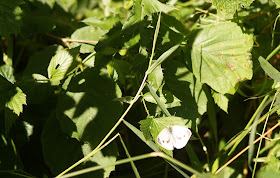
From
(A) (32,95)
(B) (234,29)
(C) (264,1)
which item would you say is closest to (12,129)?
(A) (32,95)

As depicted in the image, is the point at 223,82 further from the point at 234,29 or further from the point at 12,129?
the point at 12,129

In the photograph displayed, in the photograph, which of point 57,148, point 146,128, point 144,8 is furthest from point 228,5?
point 57,148

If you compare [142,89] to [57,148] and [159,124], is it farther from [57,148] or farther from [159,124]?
[57,148]

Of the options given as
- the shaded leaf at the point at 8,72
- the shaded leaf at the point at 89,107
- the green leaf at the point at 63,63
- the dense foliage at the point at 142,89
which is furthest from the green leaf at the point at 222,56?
the shaded leaf at the point at 8,72

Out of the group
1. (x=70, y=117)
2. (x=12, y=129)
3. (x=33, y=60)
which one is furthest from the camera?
(x=33, y=60)

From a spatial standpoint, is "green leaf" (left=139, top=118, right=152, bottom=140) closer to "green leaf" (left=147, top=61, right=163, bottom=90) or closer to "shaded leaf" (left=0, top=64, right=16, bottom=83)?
"green leaf" (left=147, top=61, right=163, bottom=90)

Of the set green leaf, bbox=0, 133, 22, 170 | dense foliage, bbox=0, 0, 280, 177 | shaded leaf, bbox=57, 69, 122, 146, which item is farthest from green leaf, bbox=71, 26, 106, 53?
green leaf, bbox=0, 133, 22, 170
